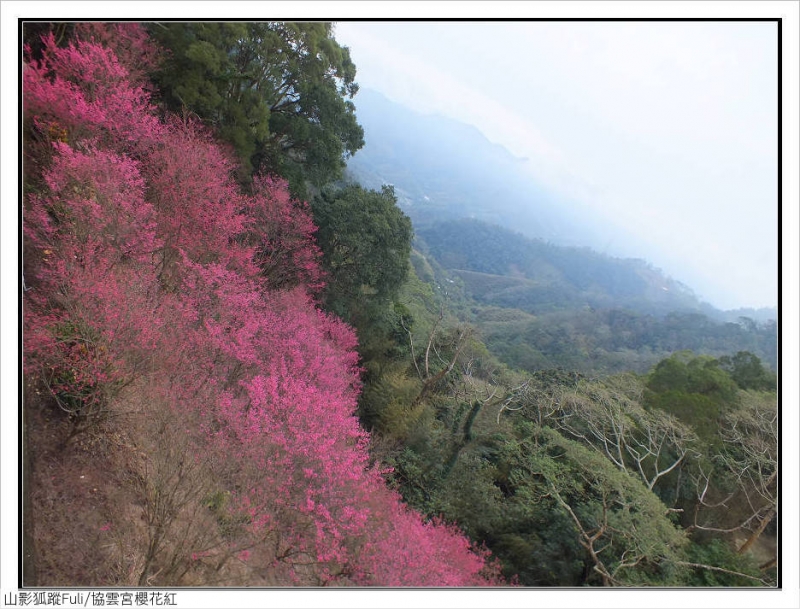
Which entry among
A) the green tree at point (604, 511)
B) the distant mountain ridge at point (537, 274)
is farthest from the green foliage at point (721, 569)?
the distant mountain ridge at point (537, 274)

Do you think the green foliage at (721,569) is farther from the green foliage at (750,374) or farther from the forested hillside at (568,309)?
the green foliage at (750,374)

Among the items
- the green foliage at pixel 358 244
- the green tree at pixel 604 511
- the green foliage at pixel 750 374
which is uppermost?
the green foliage at pixel 358 244

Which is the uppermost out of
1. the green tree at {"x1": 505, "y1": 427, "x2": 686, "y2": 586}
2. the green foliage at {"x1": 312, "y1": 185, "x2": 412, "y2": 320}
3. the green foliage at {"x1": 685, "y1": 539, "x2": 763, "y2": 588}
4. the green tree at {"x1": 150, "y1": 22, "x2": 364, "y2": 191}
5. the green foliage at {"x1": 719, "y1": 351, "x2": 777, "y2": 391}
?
the green tree at {"x1": 150, "y1": 22, "x2": 364, "y2": 191}

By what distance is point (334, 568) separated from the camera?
6195 millimetres

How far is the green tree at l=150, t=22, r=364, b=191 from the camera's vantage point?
952cm

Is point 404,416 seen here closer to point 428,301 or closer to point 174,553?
point 174,553

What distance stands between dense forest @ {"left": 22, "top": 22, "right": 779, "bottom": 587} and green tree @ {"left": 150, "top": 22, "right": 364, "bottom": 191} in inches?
2.6

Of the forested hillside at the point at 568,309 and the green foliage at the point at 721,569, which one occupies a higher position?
the forested hillside at the point at 568,309

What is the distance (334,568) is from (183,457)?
294 centimetres

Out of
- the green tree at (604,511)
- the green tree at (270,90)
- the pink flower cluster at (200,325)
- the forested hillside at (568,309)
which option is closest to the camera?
the pink flower cluster at (200,325)

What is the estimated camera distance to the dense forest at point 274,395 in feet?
18.0

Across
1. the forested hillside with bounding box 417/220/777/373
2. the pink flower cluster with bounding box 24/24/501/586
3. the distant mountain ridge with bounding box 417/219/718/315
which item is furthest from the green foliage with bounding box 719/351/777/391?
the distant mountain ridge with bounding box 417/219/718/315

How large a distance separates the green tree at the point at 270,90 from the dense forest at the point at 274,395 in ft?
0.21

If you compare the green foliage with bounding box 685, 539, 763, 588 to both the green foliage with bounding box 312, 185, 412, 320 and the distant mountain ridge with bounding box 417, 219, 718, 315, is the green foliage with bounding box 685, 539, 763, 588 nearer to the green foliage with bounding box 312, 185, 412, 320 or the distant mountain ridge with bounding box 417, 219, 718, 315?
the green foliage with bounding box 312, 185, 412, 320
